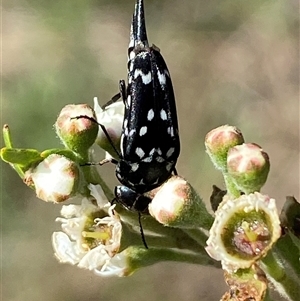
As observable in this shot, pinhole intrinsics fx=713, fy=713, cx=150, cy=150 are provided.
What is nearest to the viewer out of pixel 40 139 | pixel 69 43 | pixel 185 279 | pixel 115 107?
pixel 115 107

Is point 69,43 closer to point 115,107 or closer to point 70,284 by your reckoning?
point 70,284

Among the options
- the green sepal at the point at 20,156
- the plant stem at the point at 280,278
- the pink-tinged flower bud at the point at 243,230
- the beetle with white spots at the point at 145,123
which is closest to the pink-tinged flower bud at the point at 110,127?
the beetle with white spots at the point at 145,123

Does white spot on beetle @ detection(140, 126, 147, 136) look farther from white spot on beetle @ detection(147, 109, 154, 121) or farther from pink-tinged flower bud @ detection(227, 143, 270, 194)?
pink-tinged flower bud @ detection(227, 143, 270, 194)

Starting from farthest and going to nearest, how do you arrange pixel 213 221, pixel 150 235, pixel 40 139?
pixel 40 139 → pixel 150 235 → pixel 213 221

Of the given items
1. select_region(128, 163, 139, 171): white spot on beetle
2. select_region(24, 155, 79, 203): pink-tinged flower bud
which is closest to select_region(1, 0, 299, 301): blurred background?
select_region(128, 163, 139, 171): white spot on beetle

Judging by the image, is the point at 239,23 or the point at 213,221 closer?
the point at 213,221

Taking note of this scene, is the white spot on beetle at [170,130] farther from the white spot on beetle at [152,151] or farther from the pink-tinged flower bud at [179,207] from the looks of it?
the pink-tinged flower bud at [179,207]

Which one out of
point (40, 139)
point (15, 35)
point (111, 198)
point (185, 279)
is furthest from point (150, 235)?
point (15, 35)

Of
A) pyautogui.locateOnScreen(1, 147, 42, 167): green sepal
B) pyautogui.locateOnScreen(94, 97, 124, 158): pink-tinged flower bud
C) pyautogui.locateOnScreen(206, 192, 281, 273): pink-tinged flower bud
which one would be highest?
pyautogui.locateOnScreen(1, 147, 42, 167): green sepal
